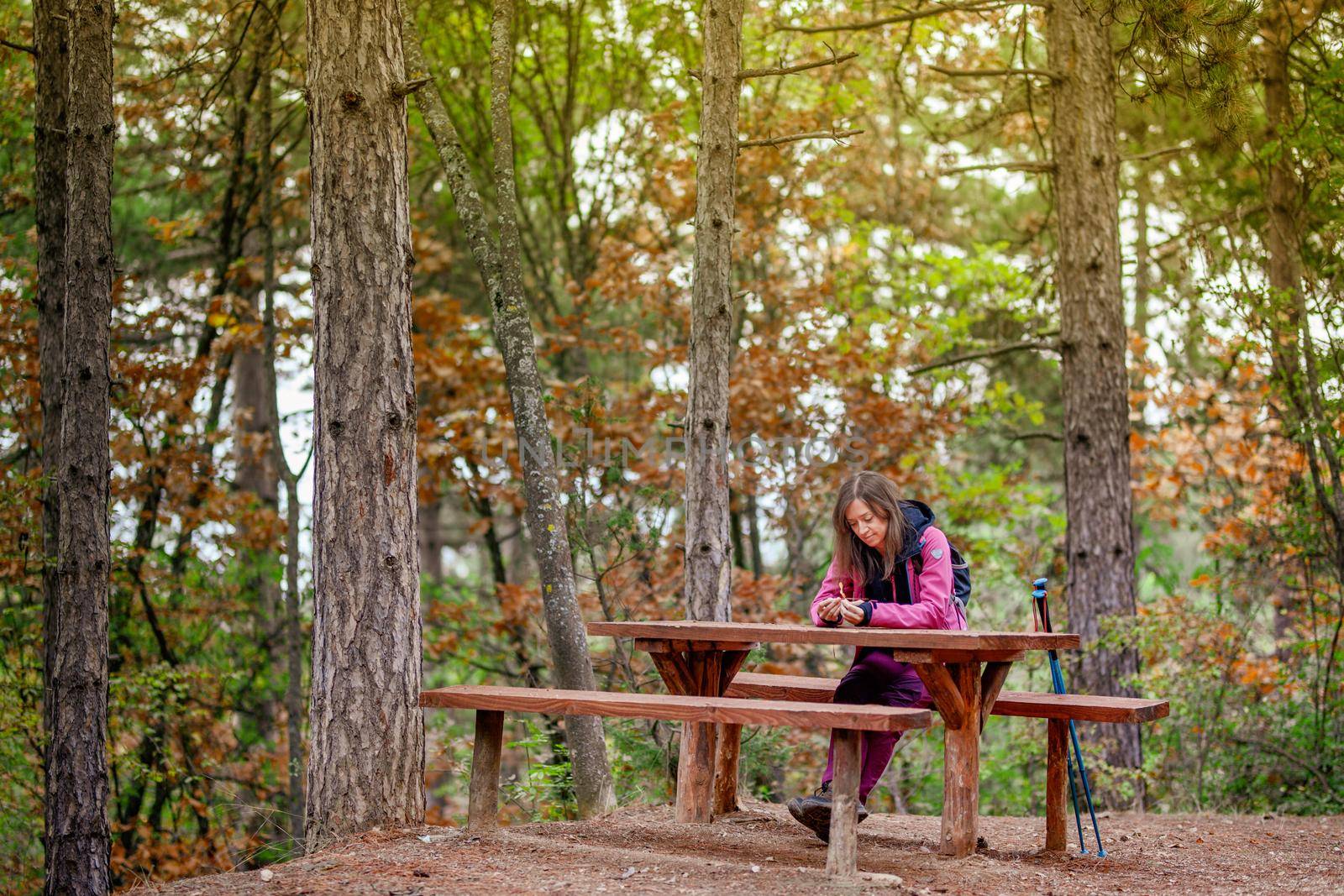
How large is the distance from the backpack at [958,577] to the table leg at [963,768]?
33cm

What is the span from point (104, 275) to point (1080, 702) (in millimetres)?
5611

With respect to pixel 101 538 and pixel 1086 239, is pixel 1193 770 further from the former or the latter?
pixel 101 538

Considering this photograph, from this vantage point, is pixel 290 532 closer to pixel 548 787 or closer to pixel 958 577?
pixel 548 787

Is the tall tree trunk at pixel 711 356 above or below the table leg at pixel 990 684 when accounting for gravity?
above

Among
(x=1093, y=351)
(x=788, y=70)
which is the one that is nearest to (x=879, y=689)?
(x=788, y=70)

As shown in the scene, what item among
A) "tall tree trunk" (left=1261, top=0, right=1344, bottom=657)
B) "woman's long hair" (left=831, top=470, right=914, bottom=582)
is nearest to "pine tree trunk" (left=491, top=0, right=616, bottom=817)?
"woman's long hair" (left=831, top=470, right=914, bottom=582)

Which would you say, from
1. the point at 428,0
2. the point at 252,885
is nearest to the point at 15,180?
the point at 428,0

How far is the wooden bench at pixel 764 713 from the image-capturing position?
4008 mm

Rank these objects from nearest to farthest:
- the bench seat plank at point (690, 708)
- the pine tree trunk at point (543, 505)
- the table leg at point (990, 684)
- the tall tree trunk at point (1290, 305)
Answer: the bench seat plank at point (690, 708) → the table leg at point (990, 684) → the pine tree trunk at point (543, 505) → the tall tree trunk at point (1290, 305)

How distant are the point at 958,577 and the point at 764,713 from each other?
1.40 meters

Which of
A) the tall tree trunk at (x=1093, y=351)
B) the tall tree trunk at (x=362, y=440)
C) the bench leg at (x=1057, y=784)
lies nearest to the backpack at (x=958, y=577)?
the bench leg at (x=1057, y=784)

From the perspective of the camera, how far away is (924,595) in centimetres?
481

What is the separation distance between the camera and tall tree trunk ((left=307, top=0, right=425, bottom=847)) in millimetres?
4695

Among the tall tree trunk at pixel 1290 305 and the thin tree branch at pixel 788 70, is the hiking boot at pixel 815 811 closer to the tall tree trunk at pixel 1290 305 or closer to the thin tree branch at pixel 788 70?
the thin tree branch at pixel 788 70
